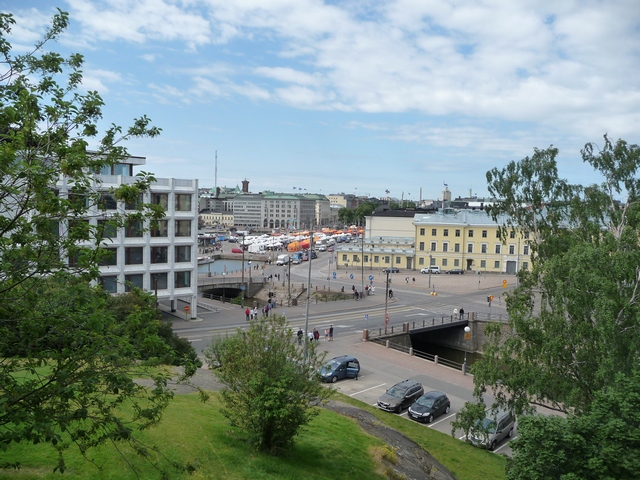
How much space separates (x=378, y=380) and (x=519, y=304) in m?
12.3

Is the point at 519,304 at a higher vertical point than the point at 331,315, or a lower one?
higher

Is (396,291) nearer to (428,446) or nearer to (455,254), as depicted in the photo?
(455,254)

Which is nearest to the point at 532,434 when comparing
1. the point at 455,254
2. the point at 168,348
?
the point at 168,348

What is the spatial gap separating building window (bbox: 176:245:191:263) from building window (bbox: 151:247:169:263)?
1000mm

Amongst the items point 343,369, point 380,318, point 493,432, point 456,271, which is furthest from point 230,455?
point 456,271

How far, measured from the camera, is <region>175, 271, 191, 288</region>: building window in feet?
143

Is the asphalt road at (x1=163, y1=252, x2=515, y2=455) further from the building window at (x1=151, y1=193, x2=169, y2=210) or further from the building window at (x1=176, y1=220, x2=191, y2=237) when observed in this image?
the building window at (x1=151, y1=193, x2=169, y2=210)

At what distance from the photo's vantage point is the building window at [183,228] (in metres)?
43.1

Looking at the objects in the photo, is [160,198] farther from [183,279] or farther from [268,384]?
[268,384]

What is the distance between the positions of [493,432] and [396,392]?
5.31 metres

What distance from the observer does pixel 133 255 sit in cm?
4084

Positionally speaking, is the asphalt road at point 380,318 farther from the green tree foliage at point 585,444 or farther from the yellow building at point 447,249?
the green tree foliage at point 585,444

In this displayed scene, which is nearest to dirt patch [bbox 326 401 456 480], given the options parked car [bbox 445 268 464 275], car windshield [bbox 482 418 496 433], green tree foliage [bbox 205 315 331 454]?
car windshield [bbox 482 418 496 433]

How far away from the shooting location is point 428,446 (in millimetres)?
20219
